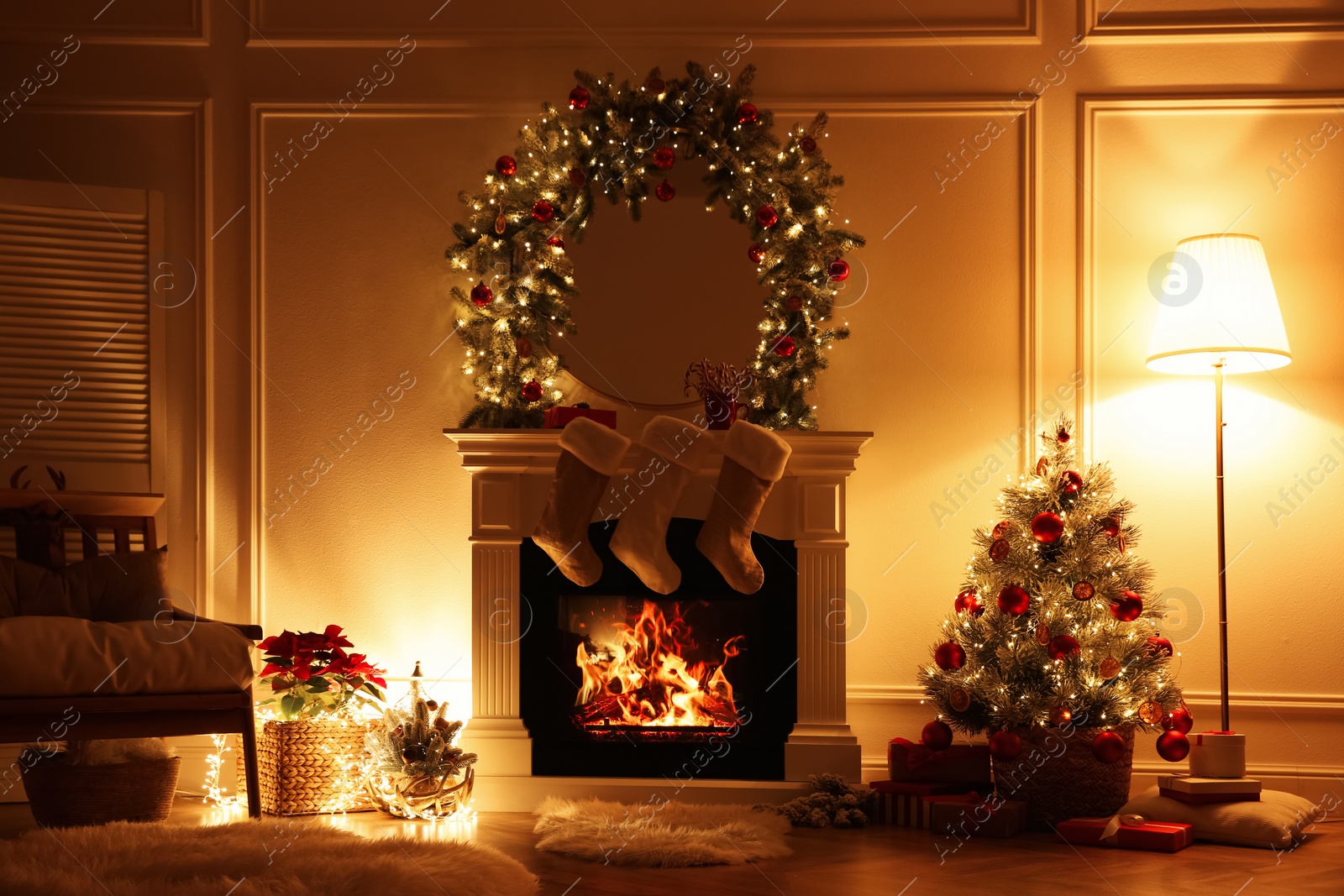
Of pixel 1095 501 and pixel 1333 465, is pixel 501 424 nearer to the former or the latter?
pixel 1095 501

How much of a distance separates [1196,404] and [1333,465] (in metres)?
0.52

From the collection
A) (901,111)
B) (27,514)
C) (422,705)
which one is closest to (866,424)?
(901,111)

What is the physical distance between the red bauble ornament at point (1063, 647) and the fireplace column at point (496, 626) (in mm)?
Result: 1668

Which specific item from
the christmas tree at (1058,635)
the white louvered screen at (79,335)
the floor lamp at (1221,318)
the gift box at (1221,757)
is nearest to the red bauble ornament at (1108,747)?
the christmas tree at (1058,635)

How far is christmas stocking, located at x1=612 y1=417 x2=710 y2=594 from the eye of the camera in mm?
3717

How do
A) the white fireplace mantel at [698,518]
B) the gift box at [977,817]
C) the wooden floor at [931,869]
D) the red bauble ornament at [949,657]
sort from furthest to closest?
the white fireplace mantel at [698,518]
the red bauble ornament at [949,657]
the gift box at [977,817]
the wooden floor at [931,869]

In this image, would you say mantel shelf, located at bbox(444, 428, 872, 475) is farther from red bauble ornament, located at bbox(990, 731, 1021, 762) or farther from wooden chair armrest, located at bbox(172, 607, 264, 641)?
red bauble ornament, located at bbox(990, 731, 1021, 762)

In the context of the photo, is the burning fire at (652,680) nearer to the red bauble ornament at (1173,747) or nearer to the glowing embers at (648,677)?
the glowing embers at (648,677)

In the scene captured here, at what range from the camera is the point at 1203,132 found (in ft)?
13.8

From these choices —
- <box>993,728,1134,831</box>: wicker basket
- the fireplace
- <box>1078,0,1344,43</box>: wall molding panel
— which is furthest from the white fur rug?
<box>1078,0,1344,43</box>: wall molding panel

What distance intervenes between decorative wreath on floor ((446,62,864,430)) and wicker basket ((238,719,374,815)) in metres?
1.14

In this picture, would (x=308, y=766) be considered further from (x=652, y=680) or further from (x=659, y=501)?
(x=659, y=501)

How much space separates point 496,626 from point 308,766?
733 mm

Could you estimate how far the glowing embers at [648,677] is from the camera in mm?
3814
